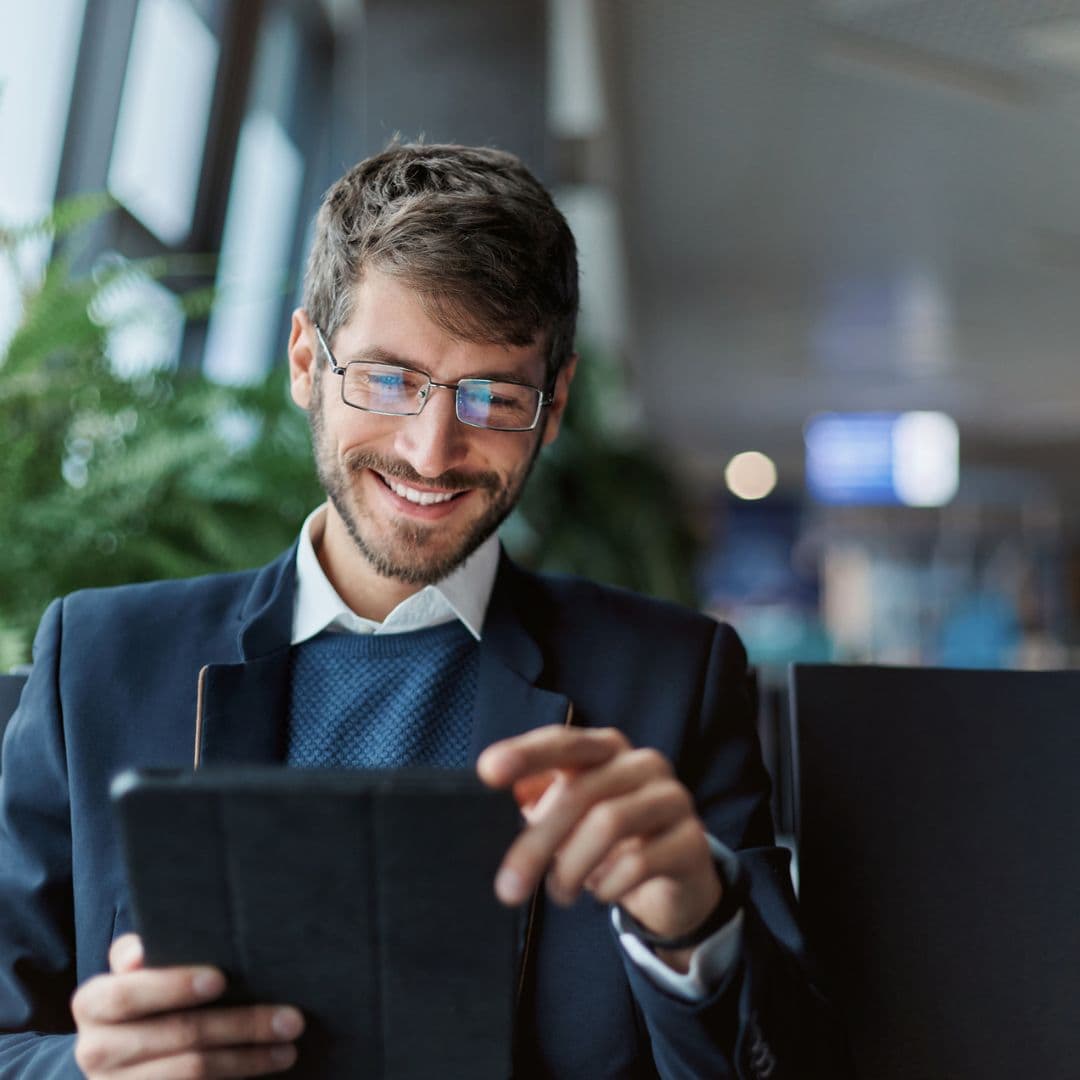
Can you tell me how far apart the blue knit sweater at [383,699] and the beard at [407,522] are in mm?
81

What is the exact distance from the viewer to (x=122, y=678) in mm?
1240

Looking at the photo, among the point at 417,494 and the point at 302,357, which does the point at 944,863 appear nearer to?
the point at 417,494

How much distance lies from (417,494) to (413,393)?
0.10 meters

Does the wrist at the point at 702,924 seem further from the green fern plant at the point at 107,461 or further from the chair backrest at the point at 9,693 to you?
the green fern plant at the point at 107,461

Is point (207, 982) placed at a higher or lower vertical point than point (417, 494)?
lower

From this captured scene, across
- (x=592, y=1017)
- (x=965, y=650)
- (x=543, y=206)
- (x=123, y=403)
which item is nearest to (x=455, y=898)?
(x=592, y=1017)

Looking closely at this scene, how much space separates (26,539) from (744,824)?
1.51 meters

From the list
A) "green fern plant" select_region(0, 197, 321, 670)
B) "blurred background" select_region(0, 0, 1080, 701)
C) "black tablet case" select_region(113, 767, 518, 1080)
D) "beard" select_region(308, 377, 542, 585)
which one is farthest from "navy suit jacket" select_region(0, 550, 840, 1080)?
"green fern plant" select_region(0, 197, 321, 670)

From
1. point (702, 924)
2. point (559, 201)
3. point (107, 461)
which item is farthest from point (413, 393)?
point (107, 461)

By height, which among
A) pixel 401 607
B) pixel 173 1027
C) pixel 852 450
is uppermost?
pixel 852 450

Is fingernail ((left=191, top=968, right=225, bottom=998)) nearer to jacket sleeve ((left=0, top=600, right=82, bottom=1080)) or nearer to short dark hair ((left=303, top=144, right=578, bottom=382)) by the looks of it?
jacket sleeve ((left=0, top=600, right=82, bottom=1080))

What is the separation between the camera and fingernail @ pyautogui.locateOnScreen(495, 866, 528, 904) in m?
0.76

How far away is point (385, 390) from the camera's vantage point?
1185mm

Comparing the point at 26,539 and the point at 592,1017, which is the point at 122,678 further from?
the point at 26,539
